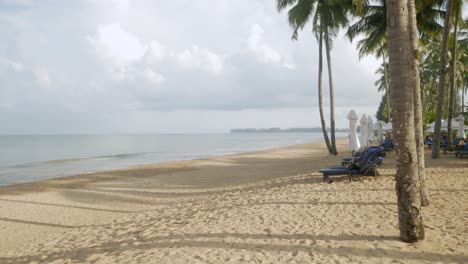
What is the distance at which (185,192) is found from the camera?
36.7 ft

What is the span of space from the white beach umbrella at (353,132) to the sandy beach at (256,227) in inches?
86.2

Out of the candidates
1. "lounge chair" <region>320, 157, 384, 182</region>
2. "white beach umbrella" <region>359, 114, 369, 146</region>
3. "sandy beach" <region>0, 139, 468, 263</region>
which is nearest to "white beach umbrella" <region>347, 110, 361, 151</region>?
"sandy beach" <region>0, 139, 468, 263</region>

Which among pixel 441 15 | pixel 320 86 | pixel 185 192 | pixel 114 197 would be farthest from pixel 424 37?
pixel 114 197

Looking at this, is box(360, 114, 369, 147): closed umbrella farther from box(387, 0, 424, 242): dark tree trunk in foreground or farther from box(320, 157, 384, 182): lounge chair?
box(387, 0, 424, 242): dark tree trunk in foreground

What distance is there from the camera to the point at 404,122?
4.21 m

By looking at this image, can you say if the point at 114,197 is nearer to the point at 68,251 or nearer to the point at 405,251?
the point at 68,251

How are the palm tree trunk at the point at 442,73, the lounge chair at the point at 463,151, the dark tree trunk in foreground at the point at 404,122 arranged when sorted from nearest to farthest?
1. the dark tree trunk in foreground at the point at 404,122
2. the palm tree trunk at the point at 442,73
3. the lounge chair at the point at 463,151

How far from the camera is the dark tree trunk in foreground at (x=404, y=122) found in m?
4.20

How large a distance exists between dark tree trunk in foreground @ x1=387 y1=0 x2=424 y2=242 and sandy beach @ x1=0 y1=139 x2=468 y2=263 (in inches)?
16.3

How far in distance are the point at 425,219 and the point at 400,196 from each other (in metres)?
1.48

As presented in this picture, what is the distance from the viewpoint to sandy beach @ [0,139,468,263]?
4242 millimetres

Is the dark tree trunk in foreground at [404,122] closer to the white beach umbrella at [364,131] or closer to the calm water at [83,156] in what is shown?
the white beach umbrella at [364,131]

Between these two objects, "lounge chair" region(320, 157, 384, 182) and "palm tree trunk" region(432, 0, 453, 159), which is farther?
"palm tree trunk" region(432, 0, 453, 159)

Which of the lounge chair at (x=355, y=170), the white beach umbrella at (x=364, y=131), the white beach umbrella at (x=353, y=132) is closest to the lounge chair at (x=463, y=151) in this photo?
the white beach umbrella at (x=364, y=131)
